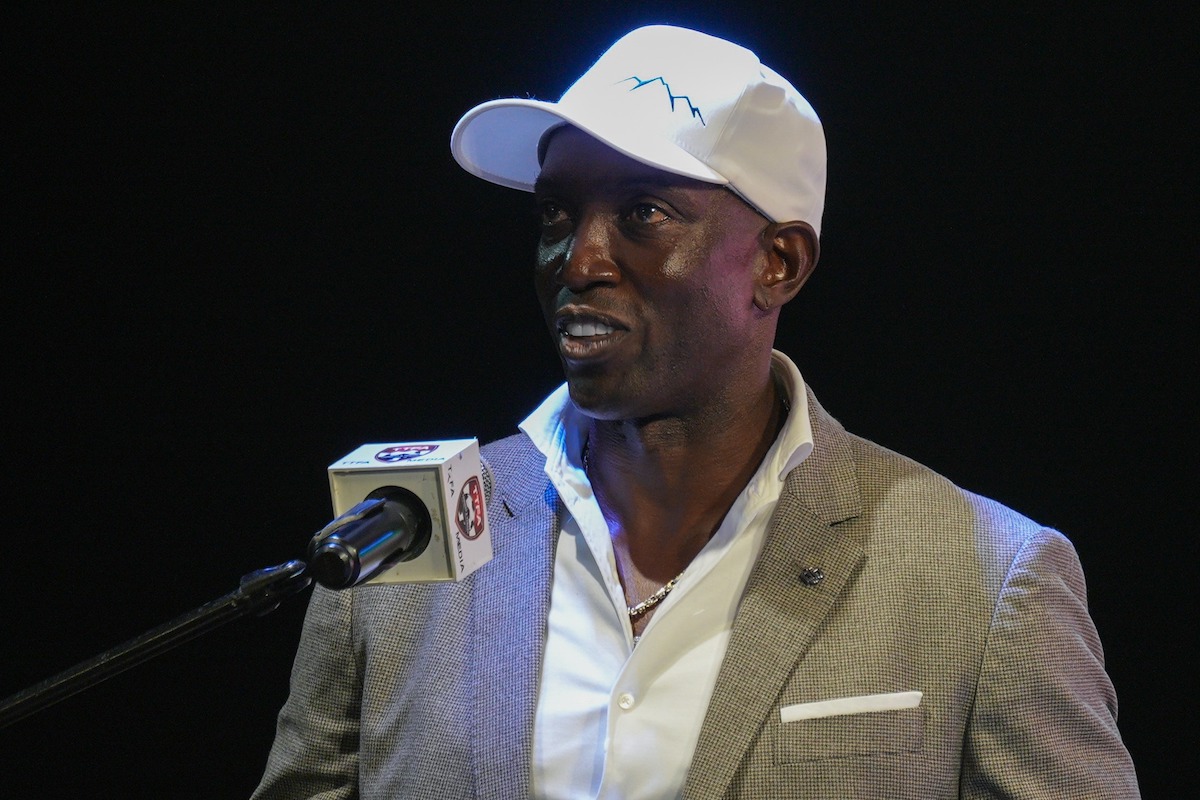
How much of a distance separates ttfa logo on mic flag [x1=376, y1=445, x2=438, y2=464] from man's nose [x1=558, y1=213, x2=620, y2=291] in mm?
541

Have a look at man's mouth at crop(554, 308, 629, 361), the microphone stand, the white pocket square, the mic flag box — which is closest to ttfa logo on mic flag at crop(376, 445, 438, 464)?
the mic flag box

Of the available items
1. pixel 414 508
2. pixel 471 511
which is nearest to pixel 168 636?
pixel 414 508

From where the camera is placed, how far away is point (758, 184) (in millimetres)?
2020

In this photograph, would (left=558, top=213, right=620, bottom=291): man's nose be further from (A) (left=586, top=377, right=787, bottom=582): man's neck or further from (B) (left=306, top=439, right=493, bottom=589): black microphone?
(B) (left=306, top=439, right=493, bottom=589): black microphone

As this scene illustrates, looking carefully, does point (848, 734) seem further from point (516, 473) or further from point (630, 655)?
point (516, 473)

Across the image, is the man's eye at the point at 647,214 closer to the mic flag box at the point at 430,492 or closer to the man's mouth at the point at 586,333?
the man's mouth at the point at 586,333

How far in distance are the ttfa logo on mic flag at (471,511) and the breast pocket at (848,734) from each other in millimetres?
655

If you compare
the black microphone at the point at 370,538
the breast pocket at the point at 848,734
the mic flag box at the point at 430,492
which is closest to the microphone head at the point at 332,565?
the black microphone at the point at 370,538

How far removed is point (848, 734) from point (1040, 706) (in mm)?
301

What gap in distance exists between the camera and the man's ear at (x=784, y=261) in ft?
6.89

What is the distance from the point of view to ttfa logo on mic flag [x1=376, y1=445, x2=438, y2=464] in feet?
4.79

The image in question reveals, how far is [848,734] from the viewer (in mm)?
1852

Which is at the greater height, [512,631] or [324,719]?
[512,631]

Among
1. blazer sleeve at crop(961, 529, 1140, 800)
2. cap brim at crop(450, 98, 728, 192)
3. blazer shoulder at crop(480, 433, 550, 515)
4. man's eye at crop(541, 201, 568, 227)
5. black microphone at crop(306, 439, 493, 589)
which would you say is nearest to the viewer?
black microphone at crop(306, 439, 493, 589)
